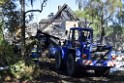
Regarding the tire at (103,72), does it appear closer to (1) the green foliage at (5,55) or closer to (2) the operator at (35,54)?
(2) the operator at (35,54)

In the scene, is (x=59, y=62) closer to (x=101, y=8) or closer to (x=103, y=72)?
(x=103, y=72)

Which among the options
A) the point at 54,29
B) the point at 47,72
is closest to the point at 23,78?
the point at 47,72

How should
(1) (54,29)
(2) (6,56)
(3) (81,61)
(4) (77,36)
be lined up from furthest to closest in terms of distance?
1. (1) (54,29)
2. (4) (77,36)
3. (3) (81,61)
4. (2) (6,56)

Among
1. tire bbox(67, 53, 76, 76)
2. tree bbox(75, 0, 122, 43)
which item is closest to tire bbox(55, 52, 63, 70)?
tire bbox(67, 53, 76, 76)

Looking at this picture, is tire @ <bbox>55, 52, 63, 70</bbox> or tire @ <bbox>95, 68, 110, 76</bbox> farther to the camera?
tire @ <bbox>55, 52, 63, 70</bbox>

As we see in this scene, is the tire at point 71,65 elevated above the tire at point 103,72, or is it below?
above

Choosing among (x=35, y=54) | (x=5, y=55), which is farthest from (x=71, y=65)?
(x=5, y=55)

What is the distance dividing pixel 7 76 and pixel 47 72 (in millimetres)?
3593

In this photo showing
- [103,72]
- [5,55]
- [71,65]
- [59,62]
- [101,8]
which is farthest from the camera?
[101,8]

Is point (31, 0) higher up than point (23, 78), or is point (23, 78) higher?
point (31, 0)

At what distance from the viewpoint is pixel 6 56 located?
17609 millimetres

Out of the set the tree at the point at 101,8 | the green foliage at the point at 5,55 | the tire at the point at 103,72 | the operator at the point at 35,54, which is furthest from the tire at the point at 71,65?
the tree at the point at 101,8

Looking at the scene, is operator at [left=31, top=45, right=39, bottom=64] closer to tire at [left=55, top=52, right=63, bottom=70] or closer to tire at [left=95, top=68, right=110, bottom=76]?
tire at [left=55, top=52, right=63, bottom=70]

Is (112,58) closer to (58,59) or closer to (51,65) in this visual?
(58,59)
